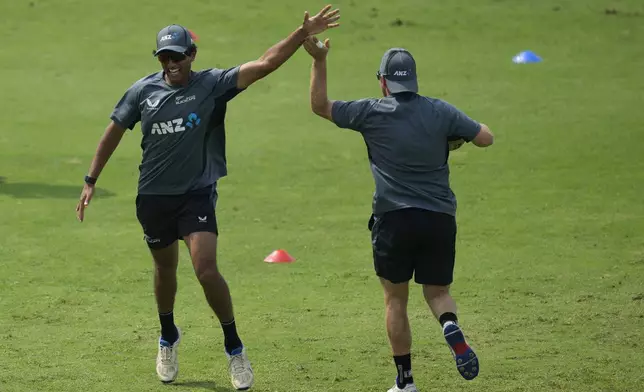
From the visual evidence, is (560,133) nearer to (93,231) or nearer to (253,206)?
(253,206)

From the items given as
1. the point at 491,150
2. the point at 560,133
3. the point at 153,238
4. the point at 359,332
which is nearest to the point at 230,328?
the point at 153,238

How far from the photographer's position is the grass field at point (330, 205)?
9969 mm

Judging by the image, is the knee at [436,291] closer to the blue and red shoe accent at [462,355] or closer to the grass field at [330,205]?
the blue and red shoe accent at [462,355]

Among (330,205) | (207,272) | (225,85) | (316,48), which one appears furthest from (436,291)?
(330,205)

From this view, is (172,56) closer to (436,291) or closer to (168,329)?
(168,329)

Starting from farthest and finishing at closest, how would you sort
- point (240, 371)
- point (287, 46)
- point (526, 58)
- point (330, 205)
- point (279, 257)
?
point (526, 58) < point (330, 205) < point (279, 257) < point (240, 371) < point (287, 46)

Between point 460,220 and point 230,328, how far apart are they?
239 inches

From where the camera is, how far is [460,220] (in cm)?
1482

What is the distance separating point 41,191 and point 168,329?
7339mm

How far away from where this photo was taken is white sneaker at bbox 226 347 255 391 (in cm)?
900

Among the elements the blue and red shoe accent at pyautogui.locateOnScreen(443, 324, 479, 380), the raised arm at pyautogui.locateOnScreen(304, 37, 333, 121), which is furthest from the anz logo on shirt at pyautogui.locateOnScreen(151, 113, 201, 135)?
the blue and red shoe accent at pyautogui.locateOnScreen(443, 324, 479, 380)

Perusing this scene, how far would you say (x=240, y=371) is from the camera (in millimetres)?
9031

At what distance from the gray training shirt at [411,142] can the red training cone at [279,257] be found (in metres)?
4.56

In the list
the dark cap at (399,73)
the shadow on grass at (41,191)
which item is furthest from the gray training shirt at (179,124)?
the shadow on grass at (41,191)
